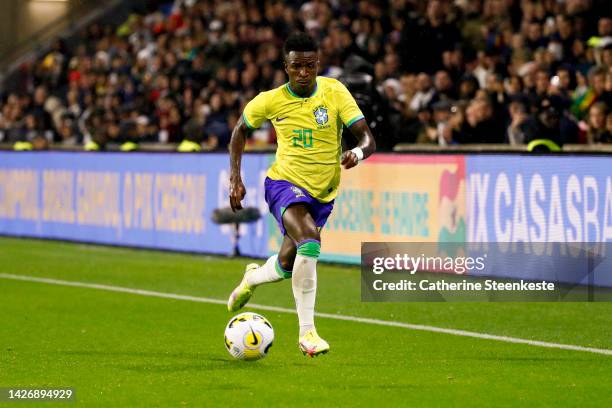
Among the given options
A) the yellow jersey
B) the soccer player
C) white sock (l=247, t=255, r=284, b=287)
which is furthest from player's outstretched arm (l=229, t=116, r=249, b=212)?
white sock (l=247, t=255, r=284, b=287)

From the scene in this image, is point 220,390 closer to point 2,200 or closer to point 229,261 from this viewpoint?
point 229,261

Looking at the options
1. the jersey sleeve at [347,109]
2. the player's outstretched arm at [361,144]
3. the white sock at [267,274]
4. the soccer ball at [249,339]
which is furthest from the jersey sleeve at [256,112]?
the soccer ball at [249,339]

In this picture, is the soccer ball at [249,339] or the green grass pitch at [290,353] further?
the soccer ball at [249,339]

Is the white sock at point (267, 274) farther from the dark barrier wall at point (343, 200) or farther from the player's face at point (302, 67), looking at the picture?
the dark barrier wall at point (343, 200)

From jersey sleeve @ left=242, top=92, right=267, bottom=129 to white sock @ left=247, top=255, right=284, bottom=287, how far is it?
3.33ft

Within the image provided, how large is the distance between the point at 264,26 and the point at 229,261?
8138 millimetres

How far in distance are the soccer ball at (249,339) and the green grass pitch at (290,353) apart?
10cm

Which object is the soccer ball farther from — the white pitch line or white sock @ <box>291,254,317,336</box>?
the white pitch line

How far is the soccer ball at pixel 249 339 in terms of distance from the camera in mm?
9055

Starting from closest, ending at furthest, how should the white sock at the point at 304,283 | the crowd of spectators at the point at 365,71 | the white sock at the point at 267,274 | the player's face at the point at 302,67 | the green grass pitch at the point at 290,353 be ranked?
the green grass pitch at the point at 290,353 < the white sock at the point at 304,283 < the player's face at the point at 302,67 < the white sock at the point at 267,274 < the crowd of spectators at the point at 365,71

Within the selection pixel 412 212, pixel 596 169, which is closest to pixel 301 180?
pixel 596 169

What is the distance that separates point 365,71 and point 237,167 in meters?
7.68

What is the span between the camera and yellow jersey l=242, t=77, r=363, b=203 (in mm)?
9508

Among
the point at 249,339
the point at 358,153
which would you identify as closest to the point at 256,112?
the point at 358,153
